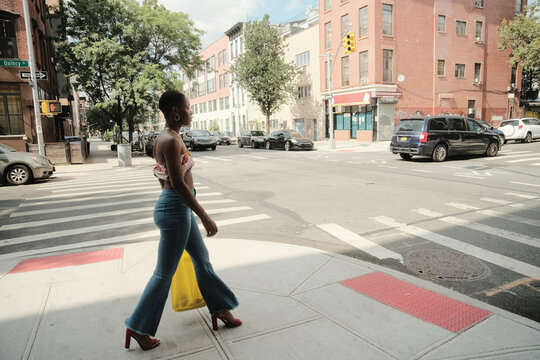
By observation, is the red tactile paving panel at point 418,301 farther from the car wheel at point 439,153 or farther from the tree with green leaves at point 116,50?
the tree with green leaves at point 116,50

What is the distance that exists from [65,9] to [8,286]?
94.3 feet

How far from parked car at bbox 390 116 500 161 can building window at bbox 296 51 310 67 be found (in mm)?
25659

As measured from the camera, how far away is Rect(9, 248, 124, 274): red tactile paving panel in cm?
474

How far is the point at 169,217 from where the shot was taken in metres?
2.79

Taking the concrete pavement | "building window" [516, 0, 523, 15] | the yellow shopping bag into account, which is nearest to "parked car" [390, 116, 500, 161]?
the concrete pavement

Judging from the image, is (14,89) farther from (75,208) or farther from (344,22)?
(344,22)

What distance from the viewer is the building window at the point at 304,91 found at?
40812 millimetres

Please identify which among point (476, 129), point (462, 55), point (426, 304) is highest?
point (462, 55)

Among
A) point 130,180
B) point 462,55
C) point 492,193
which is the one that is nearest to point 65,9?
point 130,180

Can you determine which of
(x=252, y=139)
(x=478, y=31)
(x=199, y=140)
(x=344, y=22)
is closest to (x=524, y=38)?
(x=478, y=31)

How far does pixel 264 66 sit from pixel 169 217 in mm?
36590

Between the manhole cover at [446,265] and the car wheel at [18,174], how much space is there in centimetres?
1299

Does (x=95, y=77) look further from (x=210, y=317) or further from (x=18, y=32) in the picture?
(x=210, y=317)

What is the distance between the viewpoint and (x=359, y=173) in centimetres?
1338
